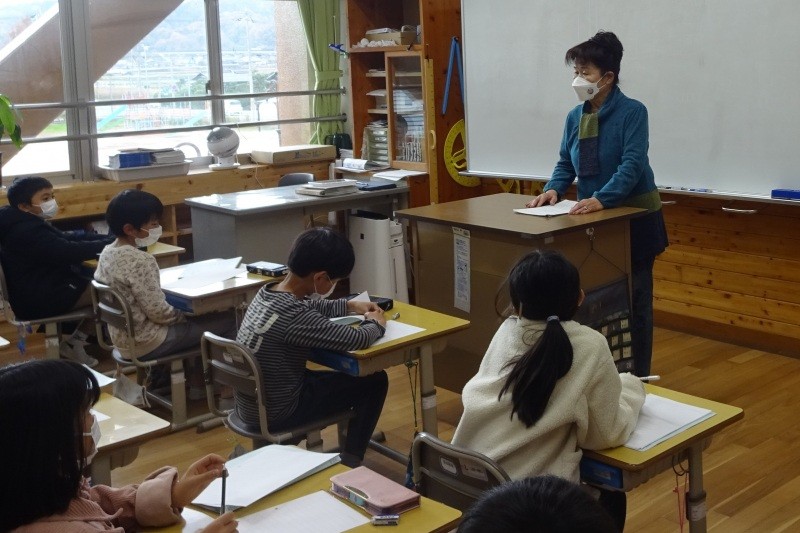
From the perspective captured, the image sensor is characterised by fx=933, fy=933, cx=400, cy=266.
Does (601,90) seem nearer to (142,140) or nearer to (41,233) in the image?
(41,233)

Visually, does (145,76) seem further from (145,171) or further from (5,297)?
(5,297)

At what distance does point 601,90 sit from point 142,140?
3.68 meters

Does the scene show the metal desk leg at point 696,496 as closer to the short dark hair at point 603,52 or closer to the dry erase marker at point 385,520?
the dry erase marker at point 385,520

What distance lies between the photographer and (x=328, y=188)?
17.6ft

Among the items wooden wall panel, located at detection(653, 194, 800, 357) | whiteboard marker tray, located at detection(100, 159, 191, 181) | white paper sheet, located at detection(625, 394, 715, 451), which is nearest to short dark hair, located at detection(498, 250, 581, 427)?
white paper sheet, located at detection(625, 394, 715, 451)

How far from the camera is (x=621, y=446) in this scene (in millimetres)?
2154

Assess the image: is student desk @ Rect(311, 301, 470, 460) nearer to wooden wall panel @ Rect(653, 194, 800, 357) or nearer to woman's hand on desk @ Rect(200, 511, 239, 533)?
woman's hand on desk @ Rect(200, 511, 239, 533)

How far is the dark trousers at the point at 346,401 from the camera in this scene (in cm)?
301

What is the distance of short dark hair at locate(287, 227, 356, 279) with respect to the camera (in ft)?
9.57

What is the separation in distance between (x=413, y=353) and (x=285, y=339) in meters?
0.44

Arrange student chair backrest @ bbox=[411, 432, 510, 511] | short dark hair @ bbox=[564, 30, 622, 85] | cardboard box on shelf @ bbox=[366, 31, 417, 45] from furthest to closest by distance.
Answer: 1. cardboard box on shelf @ bbox=[366, 31, 417, 45]
2. short dark hair @ bbox=[564, 30, 622, 85]
3. student chair backrest @ bbox=[411, 432, 510, 511]

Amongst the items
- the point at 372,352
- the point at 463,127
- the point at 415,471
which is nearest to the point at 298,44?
the point at 463,127

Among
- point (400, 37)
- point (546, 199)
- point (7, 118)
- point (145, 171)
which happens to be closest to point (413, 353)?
point (546, 199)

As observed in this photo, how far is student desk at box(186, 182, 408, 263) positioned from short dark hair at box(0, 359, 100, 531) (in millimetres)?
3467
